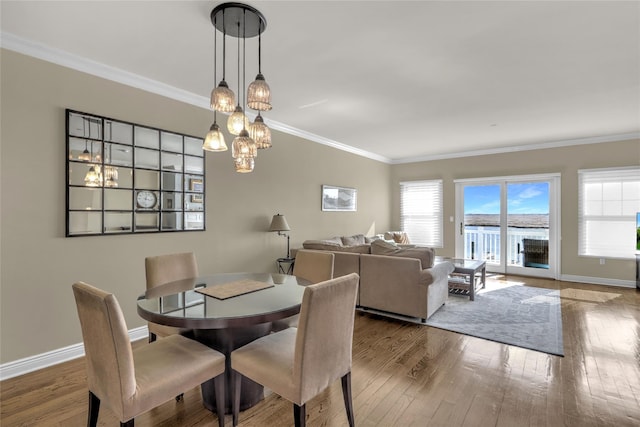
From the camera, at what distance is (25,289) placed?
2518mm

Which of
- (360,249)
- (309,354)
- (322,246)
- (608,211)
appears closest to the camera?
(309,354)

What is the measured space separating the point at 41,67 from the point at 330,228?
4.33m

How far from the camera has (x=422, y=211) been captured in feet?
24.5

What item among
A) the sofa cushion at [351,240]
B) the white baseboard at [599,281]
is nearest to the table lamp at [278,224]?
the sofa cushion at [351,240]

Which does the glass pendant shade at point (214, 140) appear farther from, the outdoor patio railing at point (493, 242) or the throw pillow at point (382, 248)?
the outdoor patio railing at point (493, 242)

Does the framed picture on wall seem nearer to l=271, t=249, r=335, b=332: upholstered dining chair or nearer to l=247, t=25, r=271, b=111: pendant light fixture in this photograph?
l=271, t=249, r=335, b=332: upholstered dining chair

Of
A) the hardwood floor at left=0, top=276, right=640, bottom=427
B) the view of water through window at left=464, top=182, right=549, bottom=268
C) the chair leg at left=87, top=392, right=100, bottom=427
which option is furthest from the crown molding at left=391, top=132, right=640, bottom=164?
the chair leg at left=87, top=392, right=100, bottom=427

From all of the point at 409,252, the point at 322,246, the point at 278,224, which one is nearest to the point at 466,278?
the point at 409,252

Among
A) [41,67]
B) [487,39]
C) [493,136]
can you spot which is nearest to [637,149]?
[493,136]

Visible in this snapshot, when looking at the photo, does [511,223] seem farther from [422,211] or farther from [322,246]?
[322,246]

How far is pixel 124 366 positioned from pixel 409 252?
2.99m

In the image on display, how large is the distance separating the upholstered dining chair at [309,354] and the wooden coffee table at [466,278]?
321 cm

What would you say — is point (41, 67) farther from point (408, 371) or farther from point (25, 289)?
point (408, 371)

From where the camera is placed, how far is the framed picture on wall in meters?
5.68
